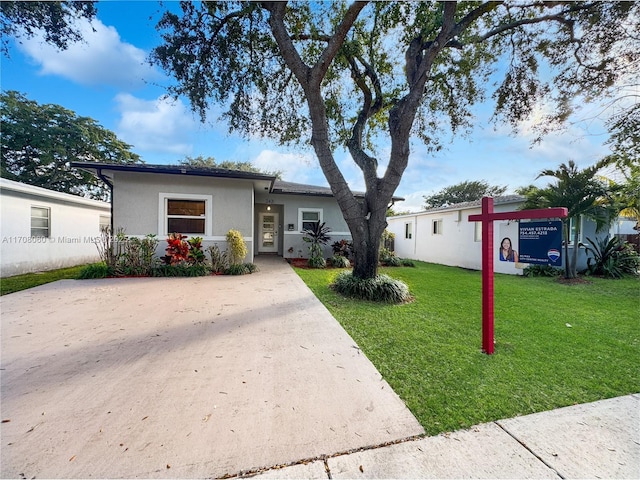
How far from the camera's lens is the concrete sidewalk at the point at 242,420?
4.90ft

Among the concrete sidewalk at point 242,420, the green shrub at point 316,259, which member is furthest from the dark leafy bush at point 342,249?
the concrete sidewalk at point 242,420

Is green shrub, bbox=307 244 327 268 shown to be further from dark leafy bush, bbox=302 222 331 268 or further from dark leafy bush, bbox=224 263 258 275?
dark leafy bush, bbox=224 263 258 275

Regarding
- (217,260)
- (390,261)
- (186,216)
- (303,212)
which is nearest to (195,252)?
(217,260)

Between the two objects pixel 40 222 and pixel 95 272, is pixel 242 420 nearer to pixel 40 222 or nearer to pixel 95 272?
pixel 95 272

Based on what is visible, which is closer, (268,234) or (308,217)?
(308,217)

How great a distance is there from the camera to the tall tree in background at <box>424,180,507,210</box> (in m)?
27.0

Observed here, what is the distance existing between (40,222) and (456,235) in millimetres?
16125

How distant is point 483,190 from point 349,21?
27.8m

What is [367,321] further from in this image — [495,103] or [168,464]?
[495,103]

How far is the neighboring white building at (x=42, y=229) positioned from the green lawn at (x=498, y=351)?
945 centimetres

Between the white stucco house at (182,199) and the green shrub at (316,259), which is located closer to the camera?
the white stucco house at (182,199)

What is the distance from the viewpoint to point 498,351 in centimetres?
301

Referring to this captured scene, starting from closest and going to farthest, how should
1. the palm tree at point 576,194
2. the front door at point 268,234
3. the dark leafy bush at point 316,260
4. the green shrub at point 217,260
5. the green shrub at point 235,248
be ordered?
the palm tree at point 576,194
the green shrub at point 217,260
the green shrub at point 235,248
the dark leafy bush at point 316,260
the front door at point 268,234

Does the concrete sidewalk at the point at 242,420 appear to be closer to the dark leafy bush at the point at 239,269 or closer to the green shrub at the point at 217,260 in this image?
the dark leafy bush at the point at 239,269
